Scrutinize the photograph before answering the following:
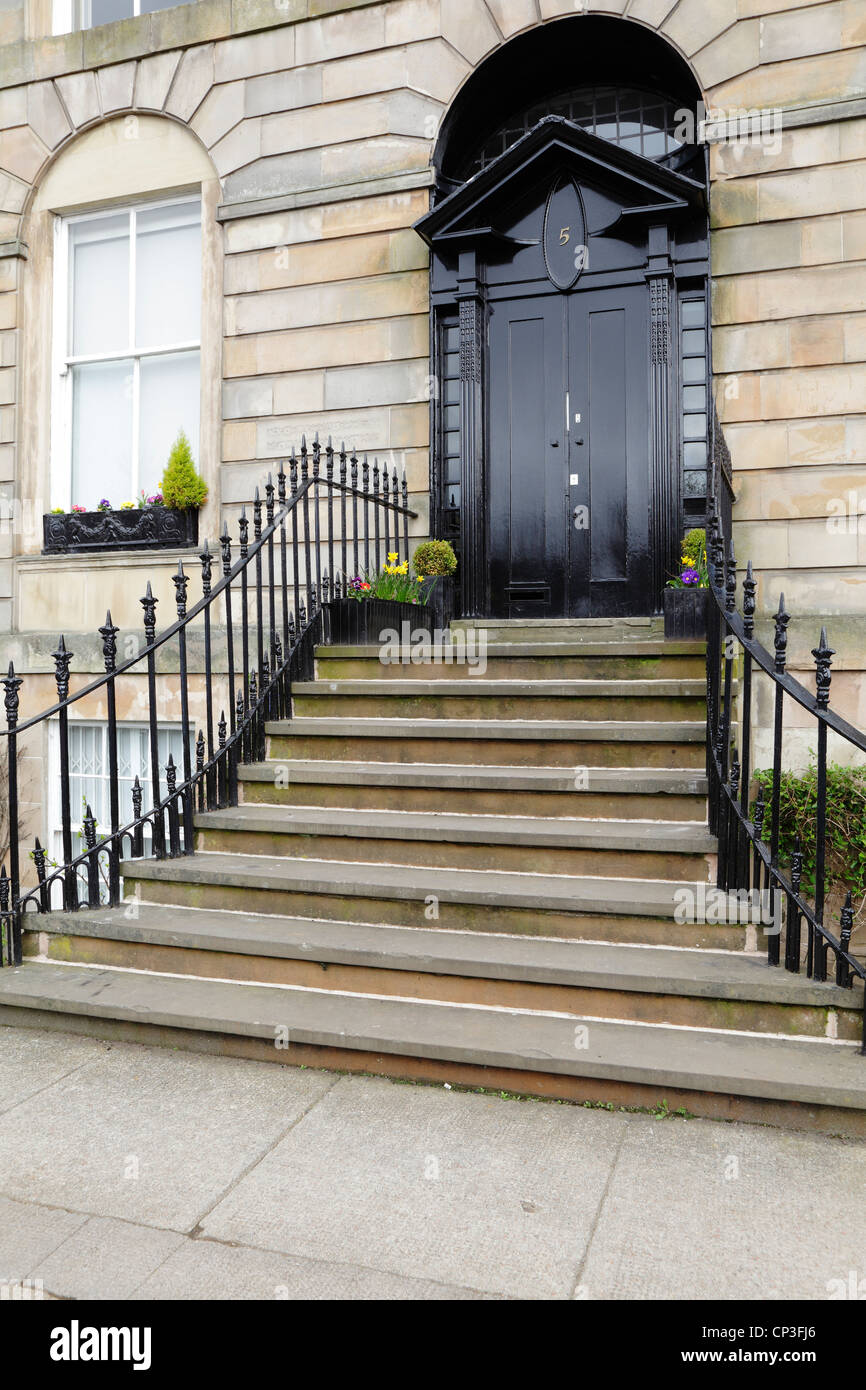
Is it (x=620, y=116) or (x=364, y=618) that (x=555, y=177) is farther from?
(x=364, y=618)

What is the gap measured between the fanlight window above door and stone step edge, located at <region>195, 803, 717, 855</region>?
6112 mm

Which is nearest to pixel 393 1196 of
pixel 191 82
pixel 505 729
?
pixel 505 729

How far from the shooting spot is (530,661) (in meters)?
5.83

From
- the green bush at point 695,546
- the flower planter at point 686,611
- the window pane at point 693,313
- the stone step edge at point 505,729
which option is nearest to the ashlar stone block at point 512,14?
the window pane at point 693,313

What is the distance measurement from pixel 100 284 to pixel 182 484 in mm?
2510

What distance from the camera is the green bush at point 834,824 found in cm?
543

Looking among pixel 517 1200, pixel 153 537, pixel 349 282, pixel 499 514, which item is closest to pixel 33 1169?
pixel 517 1200

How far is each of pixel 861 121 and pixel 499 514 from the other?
3779 mm

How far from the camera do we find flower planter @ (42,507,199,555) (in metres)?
8.62

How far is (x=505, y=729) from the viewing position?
505 cm

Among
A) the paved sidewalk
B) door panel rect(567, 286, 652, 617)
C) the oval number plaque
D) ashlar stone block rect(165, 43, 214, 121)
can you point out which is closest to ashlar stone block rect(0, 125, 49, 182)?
ashlar stone block rect(165, 43, 214, 121)

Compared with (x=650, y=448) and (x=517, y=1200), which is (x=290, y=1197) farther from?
(x=650, y=448)

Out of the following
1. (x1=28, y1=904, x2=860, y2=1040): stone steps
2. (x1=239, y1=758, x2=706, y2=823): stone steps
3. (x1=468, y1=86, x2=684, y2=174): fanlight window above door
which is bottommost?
(x1=28, y1=904, x2=860, y2=1040): stone steps

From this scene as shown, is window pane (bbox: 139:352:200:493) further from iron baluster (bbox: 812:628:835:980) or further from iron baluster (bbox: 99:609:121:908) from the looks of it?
iron baluster (bbox: 812:628:835:980)
